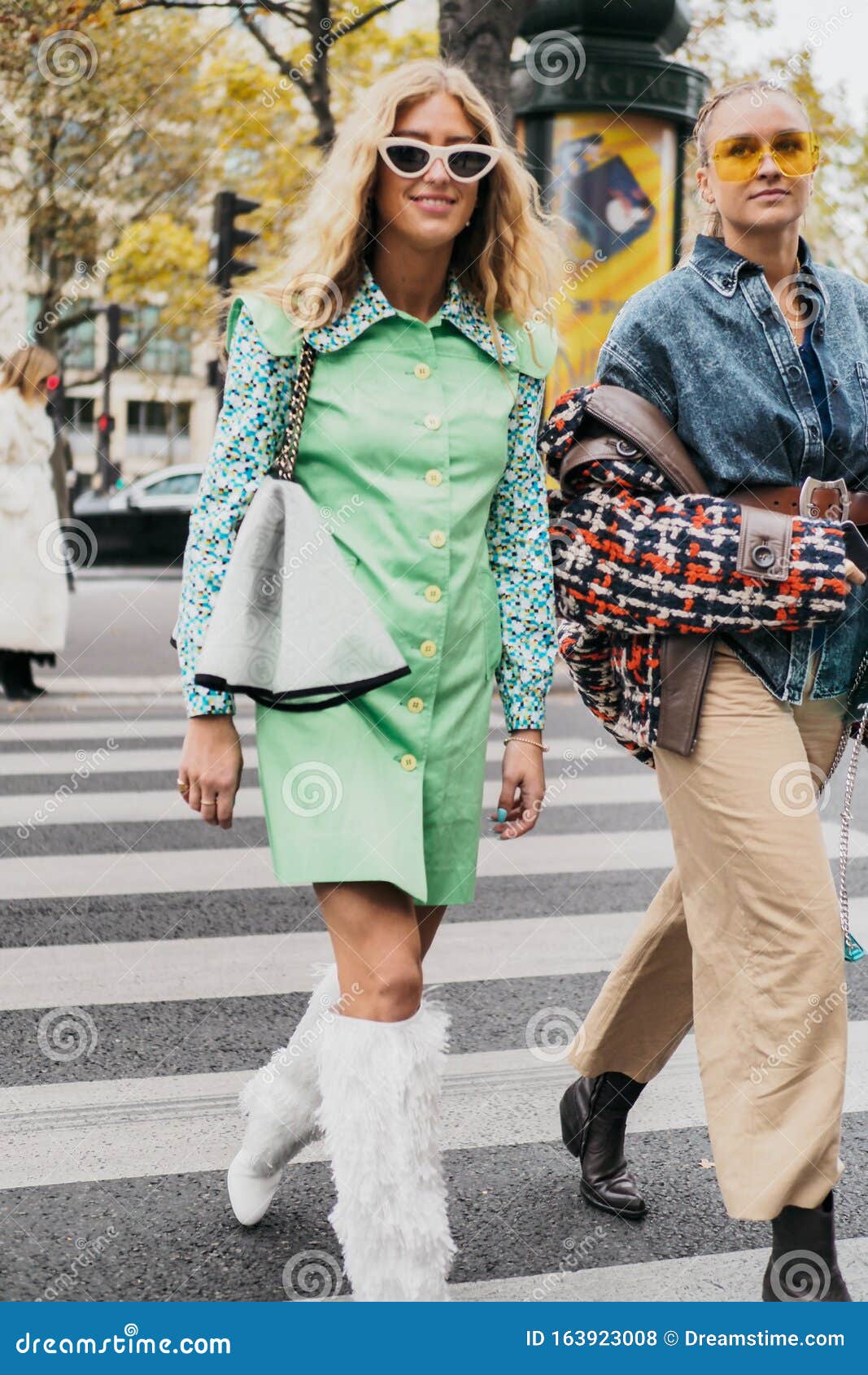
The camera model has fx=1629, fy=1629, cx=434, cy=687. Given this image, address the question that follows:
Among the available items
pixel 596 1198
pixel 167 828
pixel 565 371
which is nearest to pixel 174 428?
pixel 565 371

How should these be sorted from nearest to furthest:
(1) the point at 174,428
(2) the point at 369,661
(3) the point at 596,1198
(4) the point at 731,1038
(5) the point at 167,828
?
(2) the point at 369,661 < (4) the point at 731,1038 < (3) the point at 596,1198 < (5) the point at 167,828 < (1) the point at 174,428

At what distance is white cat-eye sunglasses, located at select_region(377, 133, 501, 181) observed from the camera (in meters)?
2.42

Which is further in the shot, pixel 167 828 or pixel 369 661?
pixel 167 828

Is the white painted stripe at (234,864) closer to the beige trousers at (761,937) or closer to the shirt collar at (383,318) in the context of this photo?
the beige trousers at (761,937)

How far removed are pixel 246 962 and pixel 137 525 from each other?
68.8 ft

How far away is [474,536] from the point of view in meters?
2.52

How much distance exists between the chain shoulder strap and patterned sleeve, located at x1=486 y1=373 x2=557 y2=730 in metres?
0.37

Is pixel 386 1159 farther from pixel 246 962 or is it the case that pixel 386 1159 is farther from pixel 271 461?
pixel 246 962

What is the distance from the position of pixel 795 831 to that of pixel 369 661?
0.70 m

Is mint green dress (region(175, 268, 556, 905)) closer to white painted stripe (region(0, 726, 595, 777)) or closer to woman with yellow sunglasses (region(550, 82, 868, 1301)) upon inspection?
woman with yellow sunglasses (region(550, 82, 868, 1301))

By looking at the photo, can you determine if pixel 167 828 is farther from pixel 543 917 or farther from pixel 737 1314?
pixel 737 1314

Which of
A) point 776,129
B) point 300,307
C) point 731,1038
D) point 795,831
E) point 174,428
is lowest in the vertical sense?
point 174,428

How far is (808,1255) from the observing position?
2439mm

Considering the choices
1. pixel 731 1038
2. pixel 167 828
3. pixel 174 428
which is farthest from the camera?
pixel 174 428
